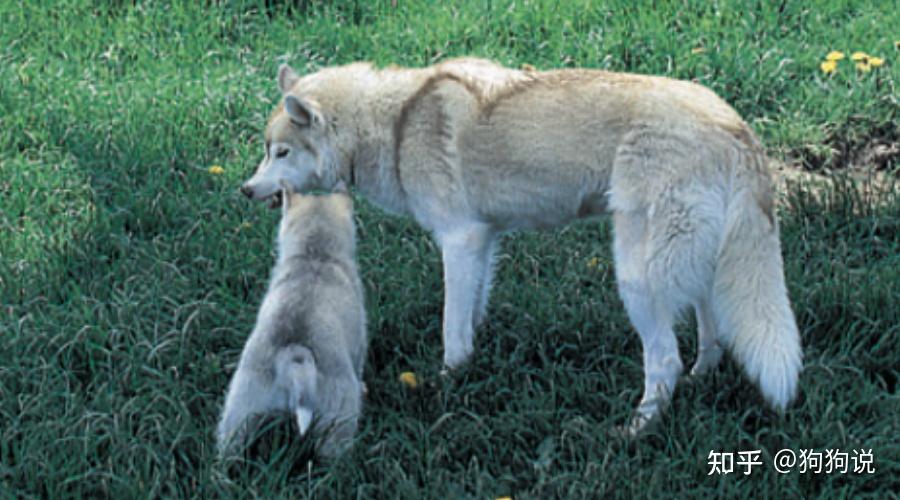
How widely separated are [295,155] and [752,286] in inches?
77.1

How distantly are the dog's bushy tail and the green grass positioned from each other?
29 centimetres

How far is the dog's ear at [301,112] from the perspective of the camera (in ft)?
16.6

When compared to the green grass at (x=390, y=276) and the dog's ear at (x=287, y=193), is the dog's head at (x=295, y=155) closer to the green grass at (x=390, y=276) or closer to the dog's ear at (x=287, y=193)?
the dog's ear at (x=287, y=193)

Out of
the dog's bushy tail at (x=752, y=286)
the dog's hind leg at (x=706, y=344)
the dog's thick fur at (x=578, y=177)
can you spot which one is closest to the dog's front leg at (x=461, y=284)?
the dog's thick fur at (x=578, y=177)

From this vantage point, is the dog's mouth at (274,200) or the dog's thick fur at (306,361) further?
the dog's mouth at (274,200)

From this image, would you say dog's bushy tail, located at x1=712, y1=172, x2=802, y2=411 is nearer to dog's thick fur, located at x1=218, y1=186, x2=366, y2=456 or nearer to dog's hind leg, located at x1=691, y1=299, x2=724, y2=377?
dog's hind leg, located at x1=691, y1=299, x2=724, y2=377

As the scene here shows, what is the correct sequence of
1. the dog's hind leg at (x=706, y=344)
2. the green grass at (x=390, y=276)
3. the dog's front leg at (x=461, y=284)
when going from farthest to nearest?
the dog's front leg at (x=461, y=284) → the dog's hind leg at (x=706, y=344) → the green grass at (x=390, y=276)

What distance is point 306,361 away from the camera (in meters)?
4.03

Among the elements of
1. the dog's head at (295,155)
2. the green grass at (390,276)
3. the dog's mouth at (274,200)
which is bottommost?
the green grass at (390,276)

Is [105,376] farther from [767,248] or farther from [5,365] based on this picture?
[767,248]

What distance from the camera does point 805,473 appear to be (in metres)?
4.12

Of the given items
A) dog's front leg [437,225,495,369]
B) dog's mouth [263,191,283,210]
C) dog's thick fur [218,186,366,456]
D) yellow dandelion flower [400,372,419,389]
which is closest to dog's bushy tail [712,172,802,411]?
dog's front leg [437,225,495,369]

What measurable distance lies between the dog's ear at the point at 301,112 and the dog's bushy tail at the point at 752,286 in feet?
5.72

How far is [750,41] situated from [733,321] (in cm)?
358
